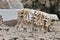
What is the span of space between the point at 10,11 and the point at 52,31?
86 centimetres

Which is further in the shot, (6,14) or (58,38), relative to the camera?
(6,14)

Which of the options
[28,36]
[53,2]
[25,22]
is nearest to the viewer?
[28,36]

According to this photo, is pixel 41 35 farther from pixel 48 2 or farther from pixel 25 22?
pixel 48 2

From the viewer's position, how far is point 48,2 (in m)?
5.59

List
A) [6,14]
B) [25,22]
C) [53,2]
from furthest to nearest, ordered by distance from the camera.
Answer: [53,2], [6,14], [25,22]

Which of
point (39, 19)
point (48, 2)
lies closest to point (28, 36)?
point (39, 19)

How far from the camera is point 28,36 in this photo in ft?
10.3

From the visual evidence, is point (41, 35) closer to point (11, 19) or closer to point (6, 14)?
Answer: point (11, 19)

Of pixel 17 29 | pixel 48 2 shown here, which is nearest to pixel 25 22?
pixel 17 29

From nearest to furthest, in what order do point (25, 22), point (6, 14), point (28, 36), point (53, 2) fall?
point (28, 36) → point (25, 22) → point (6, 14) → point (53, 2)

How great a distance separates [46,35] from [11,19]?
0.62 metres

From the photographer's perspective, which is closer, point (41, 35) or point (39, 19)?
point (41, 35)

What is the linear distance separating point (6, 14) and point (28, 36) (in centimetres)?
76

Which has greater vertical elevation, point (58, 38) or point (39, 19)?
point (39, 19)
